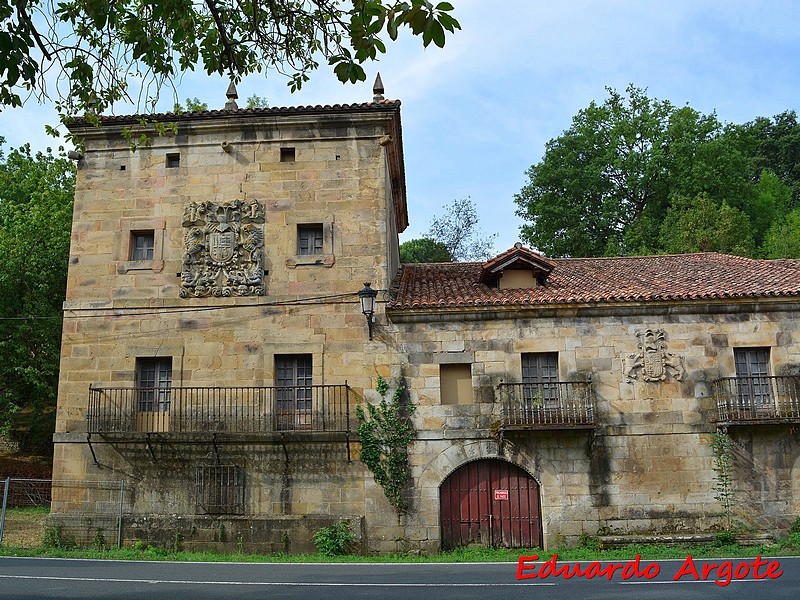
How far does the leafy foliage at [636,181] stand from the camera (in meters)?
36.3

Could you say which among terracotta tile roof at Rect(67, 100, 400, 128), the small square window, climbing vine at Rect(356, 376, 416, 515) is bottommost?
climbing vine at Rect(356, 376, 416, 515)

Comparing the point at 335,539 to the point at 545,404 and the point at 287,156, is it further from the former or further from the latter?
the point at 287,156

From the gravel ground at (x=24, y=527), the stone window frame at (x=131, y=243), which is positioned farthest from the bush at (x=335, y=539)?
the stone window frame at (x=131, y=243)

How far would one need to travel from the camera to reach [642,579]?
11602 millimetres

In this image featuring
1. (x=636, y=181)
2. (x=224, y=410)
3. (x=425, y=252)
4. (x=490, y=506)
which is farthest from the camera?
(x=425, y=252)

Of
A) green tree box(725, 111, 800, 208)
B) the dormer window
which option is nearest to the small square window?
the dormer window

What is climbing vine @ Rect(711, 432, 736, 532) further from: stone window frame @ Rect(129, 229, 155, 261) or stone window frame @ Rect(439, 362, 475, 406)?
stone window frame @ Rect(129, 229, 155, 261)

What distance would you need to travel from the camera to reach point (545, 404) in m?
17.7

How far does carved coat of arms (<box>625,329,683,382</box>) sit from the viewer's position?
17906 millimetres

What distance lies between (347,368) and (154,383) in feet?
15.2

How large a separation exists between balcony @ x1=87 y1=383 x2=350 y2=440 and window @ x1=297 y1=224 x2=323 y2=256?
340 cm

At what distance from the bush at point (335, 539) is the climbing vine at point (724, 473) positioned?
8.19 m

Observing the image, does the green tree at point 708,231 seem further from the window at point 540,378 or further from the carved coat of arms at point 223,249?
the carved coat of arms at point 223,249

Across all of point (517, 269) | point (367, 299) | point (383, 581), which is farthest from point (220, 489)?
point (517, 269)
